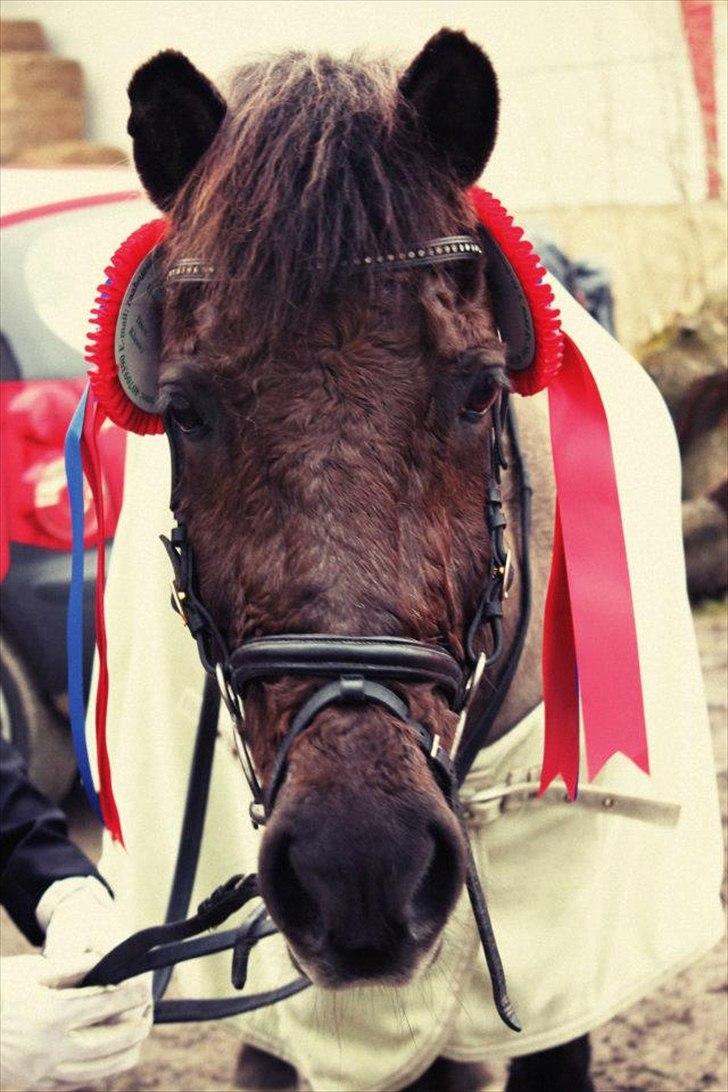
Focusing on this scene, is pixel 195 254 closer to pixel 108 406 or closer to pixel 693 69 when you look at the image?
pixel 108 406

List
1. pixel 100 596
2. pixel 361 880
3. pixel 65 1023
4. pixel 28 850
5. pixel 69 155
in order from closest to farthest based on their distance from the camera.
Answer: pixel 361 880 < pixel 100 596 < pixel 65 1023 < pixel 28 850 < pixel 69 155

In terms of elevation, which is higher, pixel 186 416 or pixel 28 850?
pixel 186 416

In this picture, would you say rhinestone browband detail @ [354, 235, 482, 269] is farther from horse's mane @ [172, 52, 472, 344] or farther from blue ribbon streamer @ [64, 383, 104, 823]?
blue ribbon streamer @ [64, 383, 104, 823]

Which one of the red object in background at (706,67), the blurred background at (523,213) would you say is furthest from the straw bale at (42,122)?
the red object in background at (706,67)

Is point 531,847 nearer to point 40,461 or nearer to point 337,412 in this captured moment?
point 337,412

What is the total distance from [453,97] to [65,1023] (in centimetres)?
161

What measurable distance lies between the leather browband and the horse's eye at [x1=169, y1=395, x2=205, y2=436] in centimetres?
29

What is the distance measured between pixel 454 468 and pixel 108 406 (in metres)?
0.55

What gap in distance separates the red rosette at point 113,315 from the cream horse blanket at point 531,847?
1.94 feet

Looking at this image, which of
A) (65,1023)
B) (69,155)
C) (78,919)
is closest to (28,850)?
(78,919)

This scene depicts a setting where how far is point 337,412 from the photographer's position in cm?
159

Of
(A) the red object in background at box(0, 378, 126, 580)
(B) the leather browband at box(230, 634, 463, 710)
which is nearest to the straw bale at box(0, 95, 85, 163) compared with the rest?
(A) the red object in background at box(0, 378, 126, 580)

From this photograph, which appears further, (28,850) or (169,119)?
(28,850)

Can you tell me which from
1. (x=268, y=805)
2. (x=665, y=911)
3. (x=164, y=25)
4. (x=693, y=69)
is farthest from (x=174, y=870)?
(x=164, y=25)
